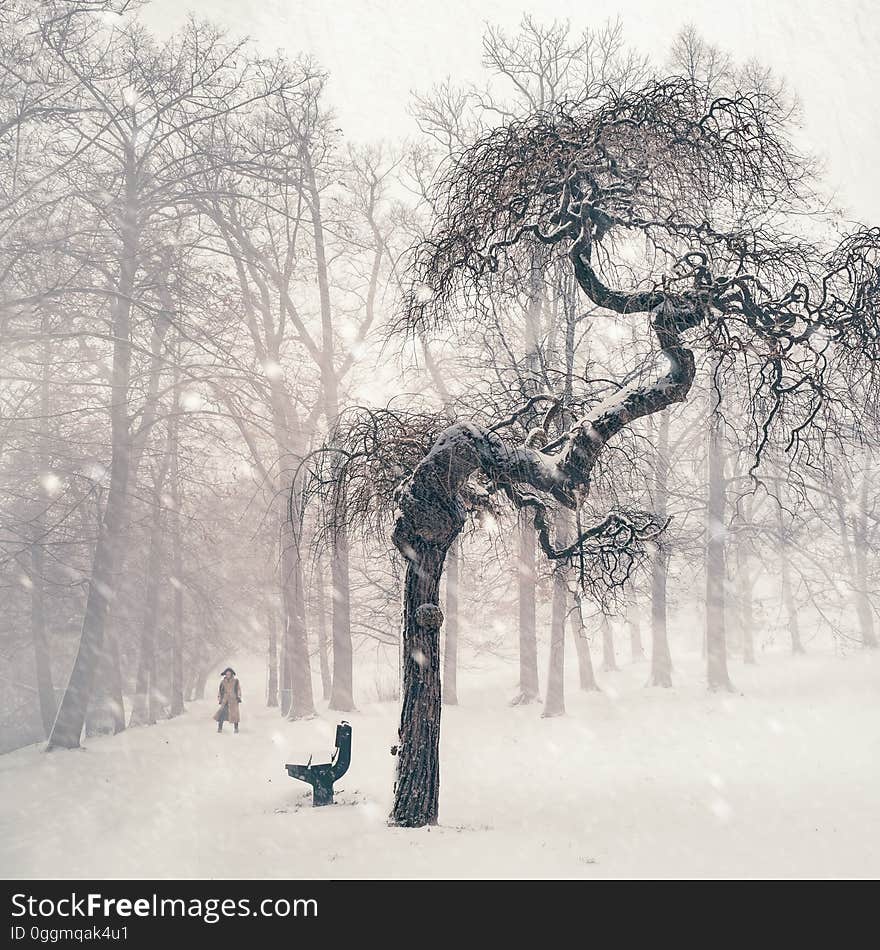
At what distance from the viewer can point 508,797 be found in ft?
36.3

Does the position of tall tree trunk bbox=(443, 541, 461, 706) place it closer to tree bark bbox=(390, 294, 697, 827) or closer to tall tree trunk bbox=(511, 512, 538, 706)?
tall tree trunk bbox=(511, 512, 538, 706)

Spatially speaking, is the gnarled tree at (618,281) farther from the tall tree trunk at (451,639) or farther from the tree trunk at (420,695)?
the tall tree trunk at (451,639)

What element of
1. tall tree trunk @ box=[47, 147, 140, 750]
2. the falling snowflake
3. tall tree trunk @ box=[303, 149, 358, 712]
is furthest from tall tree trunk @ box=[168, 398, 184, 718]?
Result: tall tree trunk @ box=[303, 149, 358, 712]

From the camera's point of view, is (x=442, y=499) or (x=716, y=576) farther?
(x=716, y=576)

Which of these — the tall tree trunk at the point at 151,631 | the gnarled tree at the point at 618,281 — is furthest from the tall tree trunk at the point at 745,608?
the gnarled tree at the point at 618,281

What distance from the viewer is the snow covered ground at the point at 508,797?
7.37 metres

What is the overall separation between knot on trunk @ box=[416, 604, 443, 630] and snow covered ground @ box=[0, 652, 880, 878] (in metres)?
2.05

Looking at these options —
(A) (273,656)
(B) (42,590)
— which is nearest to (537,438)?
(B) (42,590)

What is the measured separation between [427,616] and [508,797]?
3.70 m

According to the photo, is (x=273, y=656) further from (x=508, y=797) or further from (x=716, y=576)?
(x=508, y=797)

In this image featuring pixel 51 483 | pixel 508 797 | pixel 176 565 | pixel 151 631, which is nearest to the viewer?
pixel 508 797

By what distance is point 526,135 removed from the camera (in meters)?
8.30

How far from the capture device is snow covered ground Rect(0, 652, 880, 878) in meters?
7.37

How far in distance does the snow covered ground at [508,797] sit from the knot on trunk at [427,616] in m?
2.05
